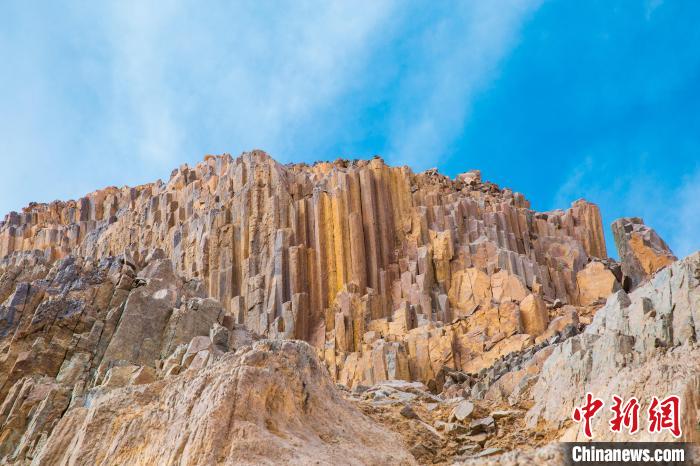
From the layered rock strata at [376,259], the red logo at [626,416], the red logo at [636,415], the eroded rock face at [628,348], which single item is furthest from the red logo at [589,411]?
the layered rock strata at [376,259]

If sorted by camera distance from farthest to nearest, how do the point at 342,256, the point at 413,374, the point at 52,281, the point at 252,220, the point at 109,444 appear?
the point at 252,220 < the point at 342,256 < the point at 413,374 < the point at 52,281 < the point at 109,444

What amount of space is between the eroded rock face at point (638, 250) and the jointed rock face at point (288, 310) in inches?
7.6

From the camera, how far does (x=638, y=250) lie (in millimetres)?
56625

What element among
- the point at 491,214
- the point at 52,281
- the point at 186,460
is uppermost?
the point at 491,214

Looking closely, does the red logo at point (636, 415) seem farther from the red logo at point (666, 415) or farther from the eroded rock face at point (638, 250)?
the eroded rock face at point (638, 250)

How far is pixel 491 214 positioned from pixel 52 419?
41.1m

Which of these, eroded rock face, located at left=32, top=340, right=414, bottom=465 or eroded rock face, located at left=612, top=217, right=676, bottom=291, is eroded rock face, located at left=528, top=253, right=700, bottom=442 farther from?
eroded rock face, located at left=612, top=217, right=676, bottom=291

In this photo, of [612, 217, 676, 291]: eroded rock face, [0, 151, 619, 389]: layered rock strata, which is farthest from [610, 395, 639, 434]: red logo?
[612, 217, 676, 291]: eroded rock face

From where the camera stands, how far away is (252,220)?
5722 cm

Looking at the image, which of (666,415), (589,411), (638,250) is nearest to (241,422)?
(589,411)

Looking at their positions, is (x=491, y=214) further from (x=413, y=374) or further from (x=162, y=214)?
(x=162, y=214)

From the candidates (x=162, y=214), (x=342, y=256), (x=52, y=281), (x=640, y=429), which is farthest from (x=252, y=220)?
(x=640, y=429)

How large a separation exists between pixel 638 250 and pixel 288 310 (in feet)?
80.8

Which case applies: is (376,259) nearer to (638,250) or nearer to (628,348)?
(638,250)
